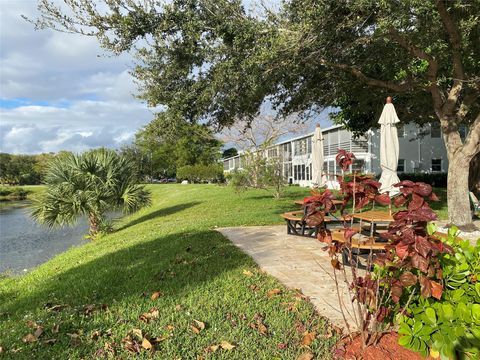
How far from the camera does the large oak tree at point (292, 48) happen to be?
24.1 feet

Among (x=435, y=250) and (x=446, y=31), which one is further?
(x=446, y=31)

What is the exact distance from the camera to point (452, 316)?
278 centimetres

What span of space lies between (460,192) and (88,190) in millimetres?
11219

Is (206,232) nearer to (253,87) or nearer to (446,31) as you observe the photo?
(253,87)

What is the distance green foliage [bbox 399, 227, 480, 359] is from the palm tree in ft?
38.7

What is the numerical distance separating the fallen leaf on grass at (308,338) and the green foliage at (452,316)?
2.54 ft

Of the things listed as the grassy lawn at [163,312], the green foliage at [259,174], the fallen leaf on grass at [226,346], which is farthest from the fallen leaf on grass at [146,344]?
the green foliage at [259,174]

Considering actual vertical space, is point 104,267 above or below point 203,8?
below

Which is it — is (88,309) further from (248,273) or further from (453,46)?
(453,46)

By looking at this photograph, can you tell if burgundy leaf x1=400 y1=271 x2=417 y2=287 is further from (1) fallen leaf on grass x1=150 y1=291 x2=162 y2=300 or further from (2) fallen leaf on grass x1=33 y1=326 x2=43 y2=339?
(2) fallen leaf on grass x1=33 y1=326 x2=43 y2=339

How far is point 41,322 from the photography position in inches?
160

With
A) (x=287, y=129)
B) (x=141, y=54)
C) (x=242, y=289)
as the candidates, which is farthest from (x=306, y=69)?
(x=287, y=129)

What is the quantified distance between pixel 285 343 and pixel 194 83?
6840mm

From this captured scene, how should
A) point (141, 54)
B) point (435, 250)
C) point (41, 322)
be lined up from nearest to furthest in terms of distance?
point (435, 250) < point (41, 322) < point (141, 54)
